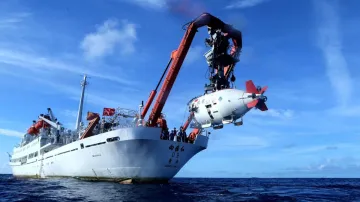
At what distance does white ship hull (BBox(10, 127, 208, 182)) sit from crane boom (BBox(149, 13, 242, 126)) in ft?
16.1

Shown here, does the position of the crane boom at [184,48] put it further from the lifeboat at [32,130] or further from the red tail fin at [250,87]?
the lifeboat at [32,130]

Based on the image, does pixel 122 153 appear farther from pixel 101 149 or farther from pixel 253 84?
pixel 253 84

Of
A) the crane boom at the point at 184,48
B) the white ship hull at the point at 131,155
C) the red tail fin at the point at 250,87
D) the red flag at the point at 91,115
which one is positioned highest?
the crane boom at the point at 184,48

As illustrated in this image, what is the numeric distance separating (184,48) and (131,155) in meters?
14.7

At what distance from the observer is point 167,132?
130 feet

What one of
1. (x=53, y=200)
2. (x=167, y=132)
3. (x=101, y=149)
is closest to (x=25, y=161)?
(x=101, y=149)

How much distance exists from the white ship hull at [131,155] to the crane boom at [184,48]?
4.92 metres

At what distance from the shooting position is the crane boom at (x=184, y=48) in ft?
118

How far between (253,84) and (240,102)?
2.08 meters

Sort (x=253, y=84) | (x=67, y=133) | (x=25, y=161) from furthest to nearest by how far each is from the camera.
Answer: (x=25, y=161)
(x=67, y=133)
(x=253, y=84)

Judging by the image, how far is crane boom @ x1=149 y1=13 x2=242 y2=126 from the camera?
3606 centimetres

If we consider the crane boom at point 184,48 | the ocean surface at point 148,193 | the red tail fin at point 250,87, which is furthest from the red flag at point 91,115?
the red tail fin at point 250,87

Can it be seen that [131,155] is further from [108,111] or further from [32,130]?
[32,130]

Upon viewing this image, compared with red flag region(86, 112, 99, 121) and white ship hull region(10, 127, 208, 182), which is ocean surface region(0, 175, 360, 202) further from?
red flag region(86, 112, 99, 121)
